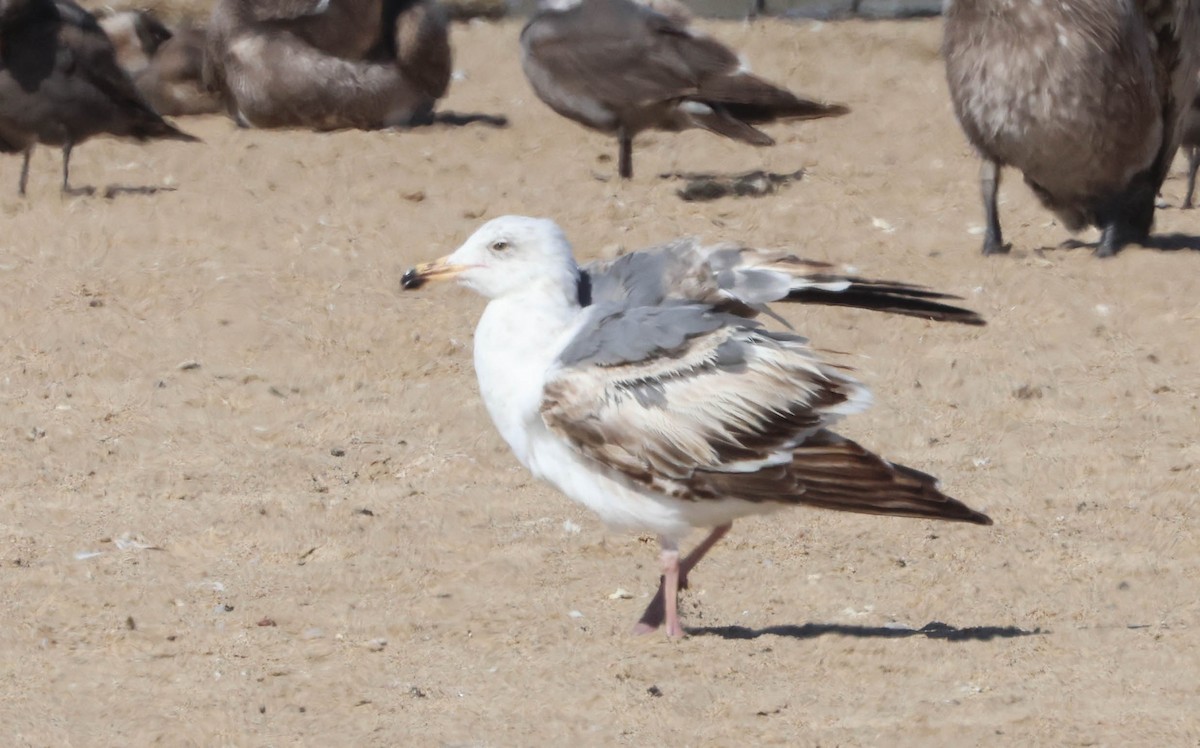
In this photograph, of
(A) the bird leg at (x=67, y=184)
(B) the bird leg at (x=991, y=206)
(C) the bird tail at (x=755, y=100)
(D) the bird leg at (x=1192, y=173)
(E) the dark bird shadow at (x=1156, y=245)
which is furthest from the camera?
(D) the bird leg at (x=1192, y=173)

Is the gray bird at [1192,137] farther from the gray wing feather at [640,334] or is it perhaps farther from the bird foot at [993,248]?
the gray wing feather at [640,334]

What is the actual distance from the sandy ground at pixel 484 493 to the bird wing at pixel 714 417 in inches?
17.4

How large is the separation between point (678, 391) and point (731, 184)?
18.4ft

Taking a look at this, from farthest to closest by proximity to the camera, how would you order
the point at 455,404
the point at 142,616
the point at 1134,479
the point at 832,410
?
1. the point at 455,404
2. the point at 1134,479
3. the point at 142,616
4. the point at 832,410

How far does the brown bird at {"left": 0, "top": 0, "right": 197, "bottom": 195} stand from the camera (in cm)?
1028

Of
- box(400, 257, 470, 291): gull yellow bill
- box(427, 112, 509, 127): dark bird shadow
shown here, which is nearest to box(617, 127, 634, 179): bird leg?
box(427, 112, 509, 127): dark bird shadow

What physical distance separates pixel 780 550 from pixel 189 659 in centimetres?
195

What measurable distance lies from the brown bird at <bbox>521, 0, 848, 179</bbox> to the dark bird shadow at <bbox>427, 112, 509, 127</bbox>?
1575 millimetres

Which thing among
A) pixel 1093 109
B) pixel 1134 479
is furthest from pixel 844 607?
pixel 1093 109

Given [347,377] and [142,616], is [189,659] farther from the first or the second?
[347,377]

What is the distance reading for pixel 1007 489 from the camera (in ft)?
21.7

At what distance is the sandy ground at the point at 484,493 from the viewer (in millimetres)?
4648

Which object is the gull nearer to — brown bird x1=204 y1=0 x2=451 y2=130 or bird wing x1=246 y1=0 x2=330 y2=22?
brown bird x1=204 y1=0 x2=451 y2=130

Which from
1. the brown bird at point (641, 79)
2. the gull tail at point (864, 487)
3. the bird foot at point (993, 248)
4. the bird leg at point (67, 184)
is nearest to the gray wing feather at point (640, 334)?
the gull tail at point (864, 487)
